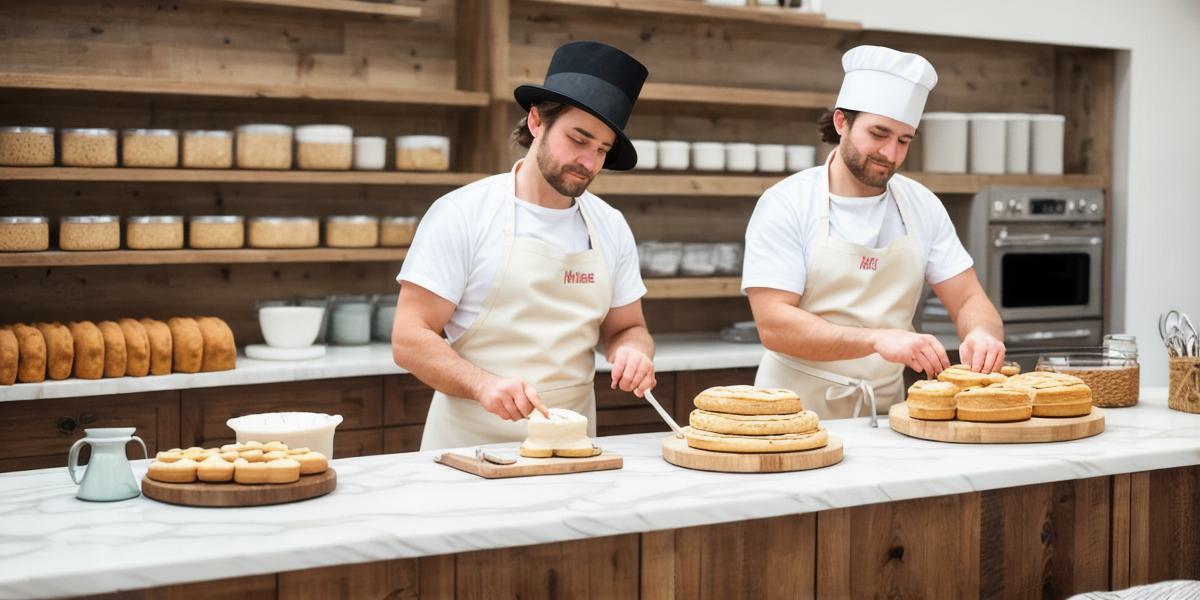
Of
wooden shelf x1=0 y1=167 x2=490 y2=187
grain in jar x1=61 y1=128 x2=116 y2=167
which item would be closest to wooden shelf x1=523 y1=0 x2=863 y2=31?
wooden shelf x1=0 y1=167 x2=490 y2=187

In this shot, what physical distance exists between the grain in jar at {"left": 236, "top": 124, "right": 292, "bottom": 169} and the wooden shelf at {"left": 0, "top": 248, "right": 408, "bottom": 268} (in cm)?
30

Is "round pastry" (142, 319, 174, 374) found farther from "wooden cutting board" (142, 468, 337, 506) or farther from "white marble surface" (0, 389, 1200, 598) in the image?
"wooden cutting board" (142, 468, 337, 506)

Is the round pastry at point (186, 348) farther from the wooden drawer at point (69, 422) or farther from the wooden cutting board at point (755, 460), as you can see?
the wooden cutting board at point (755, 460)

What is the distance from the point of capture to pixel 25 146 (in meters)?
3.81

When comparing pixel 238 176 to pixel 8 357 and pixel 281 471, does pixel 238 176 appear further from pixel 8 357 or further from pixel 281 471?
pixel 281 471

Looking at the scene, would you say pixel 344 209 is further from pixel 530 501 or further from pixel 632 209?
pixel 530 501

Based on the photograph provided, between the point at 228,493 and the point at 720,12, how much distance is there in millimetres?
3466

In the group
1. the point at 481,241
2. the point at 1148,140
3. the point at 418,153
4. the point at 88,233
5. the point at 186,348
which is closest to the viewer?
the point at 481,241

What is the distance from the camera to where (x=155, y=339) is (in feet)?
12.4

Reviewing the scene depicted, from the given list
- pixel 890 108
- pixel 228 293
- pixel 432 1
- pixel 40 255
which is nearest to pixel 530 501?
pixel 890 108

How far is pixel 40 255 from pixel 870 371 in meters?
2.65

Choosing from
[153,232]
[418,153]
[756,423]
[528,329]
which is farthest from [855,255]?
[153,232]

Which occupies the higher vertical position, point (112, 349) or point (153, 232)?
point (153, 232)

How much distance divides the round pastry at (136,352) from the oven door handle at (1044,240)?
11.5 feet
